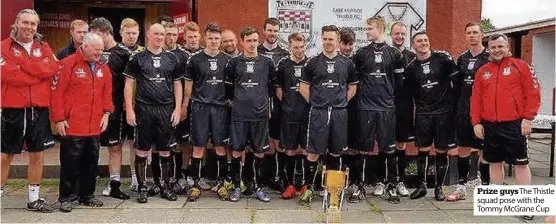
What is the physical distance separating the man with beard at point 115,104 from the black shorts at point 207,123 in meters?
0.86

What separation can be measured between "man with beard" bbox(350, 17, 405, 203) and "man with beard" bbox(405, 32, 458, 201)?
227 mm

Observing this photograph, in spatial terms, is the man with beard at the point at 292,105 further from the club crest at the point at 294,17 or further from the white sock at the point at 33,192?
the white sock at the point at 33,192

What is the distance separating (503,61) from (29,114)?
15.7ft

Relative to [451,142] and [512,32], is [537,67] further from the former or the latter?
[451,142]

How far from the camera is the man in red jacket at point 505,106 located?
5910 mm

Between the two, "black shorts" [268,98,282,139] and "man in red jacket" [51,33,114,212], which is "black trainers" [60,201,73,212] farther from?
"black shorts" [268,98,282,139]

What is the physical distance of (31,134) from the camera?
6066 millimetres

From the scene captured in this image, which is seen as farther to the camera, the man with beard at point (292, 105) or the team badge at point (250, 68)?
the man with beard at point (292, 105)

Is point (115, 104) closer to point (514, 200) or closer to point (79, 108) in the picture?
point (79, 108)

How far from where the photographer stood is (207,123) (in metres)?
6.68

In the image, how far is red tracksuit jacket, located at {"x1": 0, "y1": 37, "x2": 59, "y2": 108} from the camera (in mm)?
5863

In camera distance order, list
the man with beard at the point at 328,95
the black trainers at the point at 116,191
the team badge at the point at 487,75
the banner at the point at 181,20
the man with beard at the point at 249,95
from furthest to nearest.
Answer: the banner at the point at 181,20 < the black trainers at the point at 116,191 < the man with beard at the point at 249,95 < the man with beard at the point at 328,95 < the team badge at the point at 487,75

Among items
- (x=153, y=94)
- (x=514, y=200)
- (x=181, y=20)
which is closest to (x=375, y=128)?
(x=514, y=200)

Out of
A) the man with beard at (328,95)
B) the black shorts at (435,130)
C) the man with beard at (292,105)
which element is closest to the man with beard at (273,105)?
the man with beard at (292,105)
